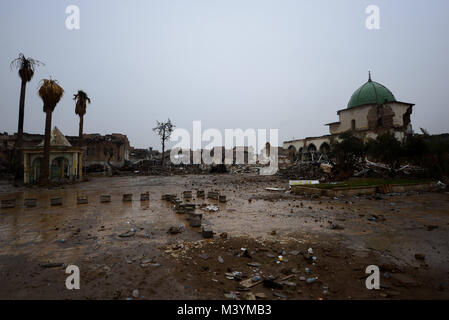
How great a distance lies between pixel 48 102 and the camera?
21.3m

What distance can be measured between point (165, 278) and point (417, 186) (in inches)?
690

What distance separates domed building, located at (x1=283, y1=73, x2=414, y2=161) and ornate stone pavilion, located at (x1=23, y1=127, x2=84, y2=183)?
33980 mm

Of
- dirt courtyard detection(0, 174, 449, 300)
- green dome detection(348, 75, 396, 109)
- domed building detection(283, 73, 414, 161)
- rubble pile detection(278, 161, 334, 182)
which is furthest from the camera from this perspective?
green dome detection(348, 75, 396, 109)

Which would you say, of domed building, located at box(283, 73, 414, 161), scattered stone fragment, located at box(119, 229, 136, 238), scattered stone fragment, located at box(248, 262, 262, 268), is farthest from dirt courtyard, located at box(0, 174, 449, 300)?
domed building, located at box(283, 73, 414, 161)

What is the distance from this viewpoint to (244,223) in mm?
7363

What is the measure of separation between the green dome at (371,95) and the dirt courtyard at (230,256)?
35.3 meters

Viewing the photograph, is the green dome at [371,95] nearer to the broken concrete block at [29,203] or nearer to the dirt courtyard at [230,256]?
the dirt courtyard at [230,256]

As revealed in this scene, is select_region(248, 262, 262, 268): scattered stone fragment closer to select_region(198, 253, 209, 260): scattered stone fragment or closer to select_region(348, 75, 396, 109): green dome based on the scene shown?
select_region(198, 253, 209, 260): scattered stone fragment

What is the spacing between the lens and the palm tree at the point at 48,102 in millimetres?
20828

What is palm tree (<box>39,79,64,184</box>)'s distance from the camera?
68.3 ft

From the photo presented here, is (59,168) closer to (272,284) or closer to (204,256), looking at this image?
(204,256)

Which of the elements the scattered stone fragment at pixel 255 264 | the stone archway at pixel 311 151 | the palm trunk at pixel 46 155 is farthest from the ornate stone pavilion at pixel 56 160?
the stone archway at pixel 311 151
